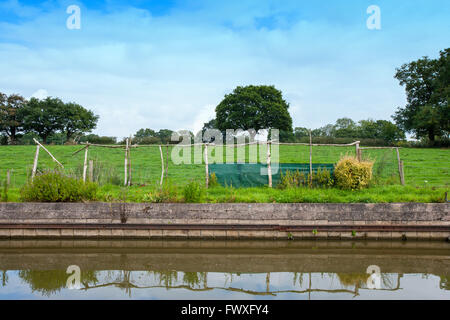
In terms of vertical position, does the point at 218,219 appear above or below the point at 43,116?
below

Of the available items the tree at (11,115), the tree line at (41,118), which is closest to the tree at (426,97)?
the tree line at (41,118)

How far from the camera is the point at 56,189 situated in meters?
10.5

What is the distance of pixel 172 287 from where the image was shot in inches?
254

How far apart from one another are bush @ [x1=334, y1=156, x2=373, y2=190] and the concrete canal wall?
63.4 inches

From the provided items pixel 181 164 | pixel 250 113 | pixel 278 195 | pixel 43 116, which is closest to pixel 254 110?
pixel 250 113

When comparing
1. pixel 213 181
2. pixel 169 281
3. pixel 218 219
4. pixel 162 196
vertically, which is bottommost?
pixel 169 281

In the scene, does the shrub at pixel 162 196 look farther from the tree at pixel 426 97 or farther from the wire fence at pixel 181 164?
the tree at pixel 426 97

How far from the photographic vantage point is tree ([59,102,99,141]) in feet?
182

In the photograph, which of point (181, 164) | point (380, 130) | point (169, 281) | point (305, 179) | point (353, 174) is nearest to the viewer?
point (169, 281)

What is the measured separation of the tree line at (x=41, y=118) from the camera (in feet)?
174

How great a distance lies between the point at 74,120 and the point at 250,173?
50549mm

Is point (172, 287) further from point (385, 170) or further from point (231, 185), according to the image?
point (385, 170)

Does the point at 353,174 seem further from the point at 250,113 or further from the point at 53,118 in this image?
the point at 53,118
